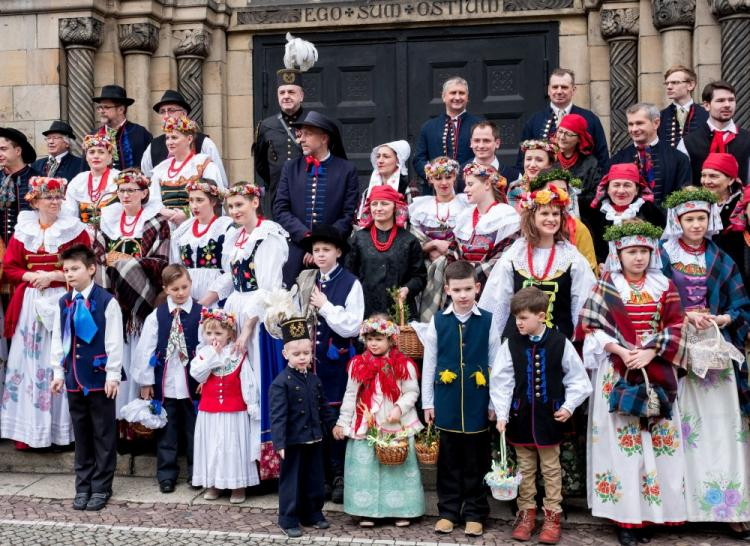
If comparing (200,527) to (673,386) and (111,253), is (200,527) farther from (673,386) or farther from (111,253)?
(673,386)

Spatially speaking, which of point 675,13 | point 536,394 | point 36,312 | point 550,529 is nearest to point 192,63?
point 36,312

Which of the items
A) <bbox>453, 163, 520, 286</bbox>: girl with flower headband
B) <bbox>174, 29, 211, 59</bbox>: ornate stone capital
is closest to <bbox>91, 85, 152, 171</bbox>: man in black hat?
<bbox>174, 29, 211, 59</bbox>: ornate stone capital

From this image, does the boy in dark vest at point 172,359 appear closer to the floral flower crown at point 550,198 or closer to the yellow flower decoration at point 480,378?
the yellow flower decoration at point 480,378

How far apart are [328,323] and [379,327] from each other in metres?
0.49

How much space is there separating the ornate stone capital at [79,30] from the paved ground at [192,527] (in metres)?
4.93

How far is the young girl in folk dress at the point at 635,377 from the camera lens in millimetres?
5625

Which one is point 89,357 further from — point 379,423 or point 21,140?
point 21,140

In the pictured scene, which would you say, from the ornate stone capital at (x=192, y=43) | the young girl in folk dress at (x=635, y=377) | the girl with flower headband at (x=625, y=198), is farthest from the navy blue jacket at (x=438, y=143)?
the ornate stone capital at (x=192, y=43)

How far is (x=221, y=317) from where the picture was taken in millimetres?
6473

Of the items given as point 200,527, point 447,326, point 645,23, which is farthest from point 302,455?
point 645,23

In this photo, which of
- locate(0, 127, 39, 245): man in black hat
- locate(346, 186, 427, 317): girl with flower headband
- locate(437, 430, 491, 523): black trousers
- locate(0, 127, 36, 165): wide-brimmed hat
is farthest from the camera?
locate(0, 127, 36, 165): wide-brimmed hat

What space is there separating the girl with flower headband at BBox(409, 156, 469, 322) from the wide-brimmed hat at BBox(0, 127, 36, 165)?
3.32 metres

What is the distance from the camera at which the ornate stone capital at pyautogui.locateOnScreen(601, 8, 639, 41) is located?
933 centimetres

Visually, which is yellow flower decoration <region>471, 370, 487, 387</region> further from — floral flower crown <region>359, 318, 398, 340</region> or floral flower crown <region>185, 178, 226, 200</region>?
floral flower crown <region>185, 178, 226, 200</region>
